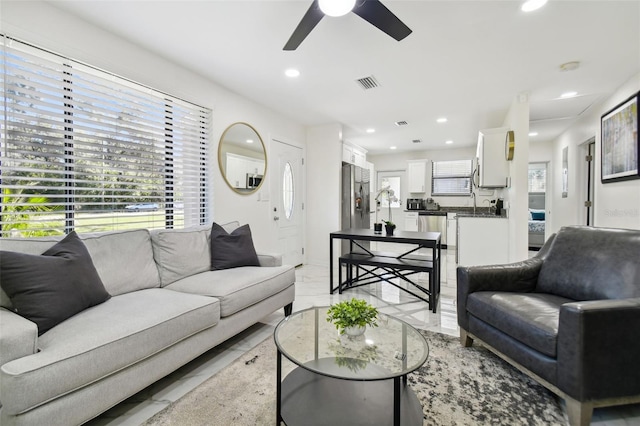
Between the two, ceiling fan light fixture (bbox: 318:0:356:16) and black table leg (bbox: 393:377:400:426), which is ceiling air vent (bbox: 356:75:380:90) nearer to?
ceiling fan light fixture (bbox: 318:0:356:16)

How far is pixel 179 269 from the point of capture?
2.36 meters

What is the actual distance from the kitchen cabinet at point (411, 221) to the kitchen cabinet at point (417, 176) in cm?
62

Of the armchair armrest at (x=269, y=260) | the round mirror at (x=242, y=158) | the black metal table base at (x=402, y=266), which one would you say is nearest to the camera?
the armchair armrest at (x=269, y=260)

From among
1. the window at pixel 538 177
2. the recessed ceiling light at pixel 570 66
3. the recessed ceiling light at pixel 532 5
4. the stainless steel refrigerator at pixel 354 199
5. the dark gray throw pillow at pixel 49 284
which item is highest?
the recessed ceiling light at pixel 570 66

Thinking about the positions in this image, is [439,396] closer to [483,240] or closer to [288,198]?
[483,240]

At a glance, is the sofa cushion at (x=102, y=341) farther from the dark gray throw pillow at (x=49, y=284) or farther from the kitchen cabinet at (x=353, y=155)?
the kitchen cabinet at (x=353, y=155)

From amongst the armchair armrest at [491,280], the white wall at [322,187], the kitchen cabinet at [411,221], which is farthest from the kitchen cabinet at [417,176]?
the armchair armrest at [491,280]

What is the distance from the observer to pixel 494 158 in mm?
4188

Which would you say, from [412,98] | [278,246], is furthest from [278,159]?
[412,98]

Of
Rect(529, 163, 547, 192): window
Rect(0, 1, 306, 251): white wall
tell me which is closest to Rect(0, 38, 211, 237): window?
Rect(0, 1, 306, 251): white wall

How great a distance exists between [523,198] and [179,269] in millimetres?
3907

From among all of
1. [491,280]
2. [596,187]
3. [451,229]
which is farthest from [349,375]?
[451,229]

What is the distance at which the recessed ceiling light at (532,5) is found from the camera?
6.39 feet

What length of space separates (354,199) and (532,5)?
11.5 feet
